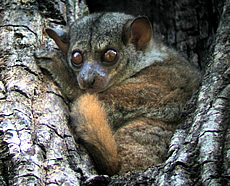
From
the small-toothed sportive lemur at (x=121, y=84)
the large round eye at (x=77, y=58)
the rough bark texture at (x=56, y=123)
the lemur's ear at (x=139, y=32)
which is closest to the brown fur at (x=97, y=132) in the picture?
the small-toothed sportive lemur at (x=121, y=84)

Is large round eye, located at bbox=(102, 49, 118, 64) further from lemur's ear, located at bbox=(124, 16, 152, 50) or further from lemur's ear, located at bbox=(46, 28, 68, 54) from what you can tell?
lemur's ear, located at bbox=(46, 28, 68, 54)

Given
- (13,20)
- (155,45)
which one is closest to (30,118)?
(13,20)

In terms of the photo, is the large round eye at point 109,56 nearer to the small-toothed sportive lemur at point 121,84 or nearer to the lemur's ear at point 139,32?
the small-toothed sportive lemur at point 121,84

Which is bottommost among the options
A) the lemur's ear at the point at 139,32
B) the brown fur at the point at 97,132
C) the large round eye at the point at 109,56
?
the brown fur at the point at 97,132

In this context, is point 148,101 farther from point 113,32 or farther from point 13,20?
point 13,20

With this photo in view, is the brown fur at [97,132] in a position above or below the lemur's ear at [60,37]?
below

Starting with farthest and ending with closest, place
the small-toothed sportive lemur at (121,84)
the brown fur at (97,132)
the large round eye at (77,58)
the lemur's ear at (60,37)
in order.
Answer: the large round eye at (77,58) < the lemur's ear at (60,37) < the small-toothed sportive lemur at (121,84) < the brown fur at (97,132)

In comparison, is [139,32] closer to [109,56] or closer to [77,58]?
[109,56]

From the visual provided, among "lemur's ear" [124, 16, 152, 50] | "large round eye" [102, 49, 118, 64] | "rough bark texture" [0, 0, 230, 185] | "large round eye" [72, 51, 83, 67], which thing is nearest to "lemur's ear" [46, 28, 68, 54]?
"rough bark texture" [0, 0, 230, 185]
